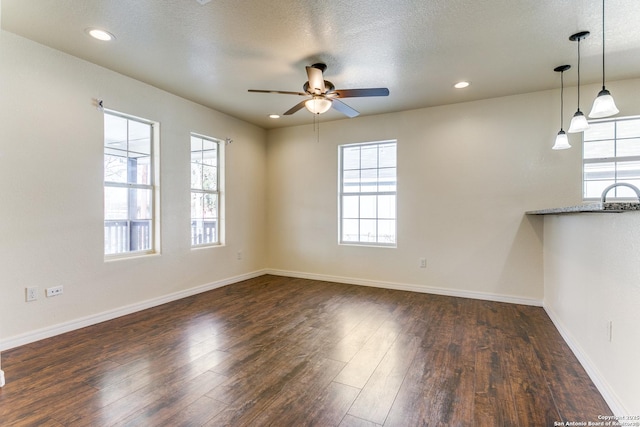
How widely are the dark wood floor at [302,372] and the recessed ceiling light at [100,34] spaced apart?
274 centimetres

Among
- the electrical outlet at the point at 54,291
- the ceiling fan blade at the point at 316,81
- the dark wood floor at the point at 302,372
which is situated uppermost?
the ceiling fan blade at the point at 316,81

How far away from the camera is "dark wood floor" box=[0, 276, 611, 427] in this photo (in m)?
1.78

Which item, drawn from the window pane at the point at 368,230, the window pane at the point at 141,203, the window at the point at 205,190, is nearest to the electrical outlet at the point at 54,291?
the window pane at the point at 141,203

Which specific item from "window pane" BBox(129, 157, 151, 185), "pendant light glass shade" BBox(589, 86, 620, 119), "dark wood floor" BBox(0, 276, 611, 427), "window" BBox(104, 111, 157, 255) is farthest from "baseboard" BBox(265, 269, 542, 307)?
"window pane" BBox(129, 157, 151, 185)

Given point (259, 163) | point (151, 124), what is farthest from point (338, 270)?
point (151, 124)

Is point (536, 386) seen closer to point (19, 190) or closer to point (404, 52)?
point (404, 52)

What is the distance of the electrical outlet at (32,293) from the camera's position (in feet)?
8.98

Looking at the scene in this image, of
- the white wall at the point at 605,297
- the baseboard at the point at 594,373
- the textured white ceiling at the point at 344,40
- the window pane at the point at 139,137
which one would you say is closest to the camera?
the white wall at the point at 605,297

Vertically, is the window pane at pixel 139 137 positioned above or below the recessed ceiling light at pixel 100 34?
below

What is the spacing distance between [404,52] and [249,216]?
364cm

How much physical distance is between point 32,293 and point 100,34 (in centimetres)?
242

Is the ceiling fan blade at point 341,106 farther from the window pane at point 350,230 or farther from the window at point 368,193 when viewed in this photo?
the window pane at point 350,230

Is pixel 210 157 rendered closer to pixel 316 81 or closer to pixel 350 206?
pixel 350 206

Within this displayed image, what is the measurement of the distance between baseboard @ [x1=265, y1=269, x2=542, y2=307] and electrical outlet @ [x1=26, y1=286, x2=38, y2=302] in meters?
3.43
